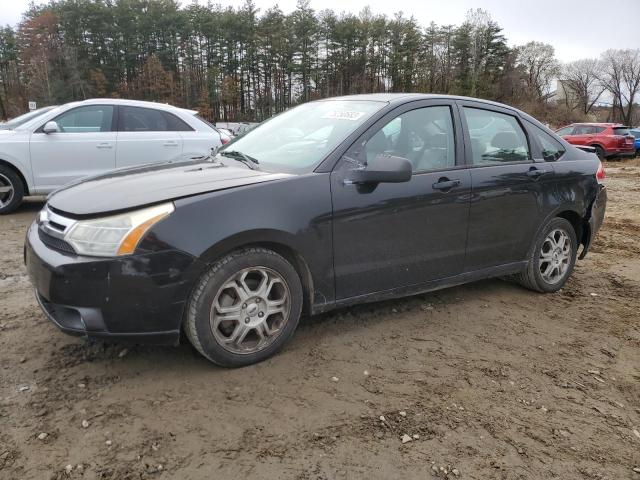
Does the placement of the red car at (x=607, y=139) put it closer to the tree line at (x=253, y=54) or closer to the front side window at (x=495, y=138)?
the front side window at (x=495, y=138)

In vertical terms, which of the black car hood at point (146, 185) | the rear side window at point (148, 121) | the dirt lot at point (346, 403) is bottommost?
the dirt lot at point (346, 403)

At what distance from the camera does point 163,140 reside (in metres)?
7.62

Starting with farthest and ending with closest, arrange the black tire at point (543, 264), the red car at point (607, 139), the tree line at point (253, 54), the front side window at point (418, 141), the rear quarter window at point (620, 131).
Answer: the tree line at point (253, 54) < the rear quarter window at point (620, 131) < the red car at point (607, 139) < the black tire at point (543, 264) < the front side window at point (418, 141)

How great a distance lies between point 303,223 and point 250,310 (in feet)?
Answer: 1.92

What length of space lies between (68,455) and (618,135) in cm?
2366

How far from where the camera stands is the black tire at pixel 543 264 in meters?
4.25

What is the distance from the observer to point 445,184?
3.50 m

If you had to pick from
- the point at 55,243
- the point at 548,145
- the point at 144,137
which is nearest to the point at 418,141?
the point at 548,145

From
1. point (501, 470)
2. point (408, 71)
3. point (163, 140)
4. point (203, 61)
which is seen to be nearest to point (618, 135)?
point (163, 140)

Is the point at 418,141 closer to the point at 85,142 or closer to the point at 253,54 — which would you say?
the point at 85,142

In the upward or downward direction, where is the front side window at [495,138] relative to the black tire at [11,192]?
upward

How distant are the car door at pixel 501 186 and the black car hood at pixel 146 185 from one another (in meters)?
1.59

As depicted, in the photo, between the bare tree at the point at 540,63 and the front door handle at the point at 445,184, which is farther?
the bare tree at the point at 540,63

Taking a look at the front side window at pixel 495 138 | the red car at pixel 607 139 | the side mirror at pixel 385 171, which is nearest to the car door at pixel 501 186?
the front side window at pixel 495 138
